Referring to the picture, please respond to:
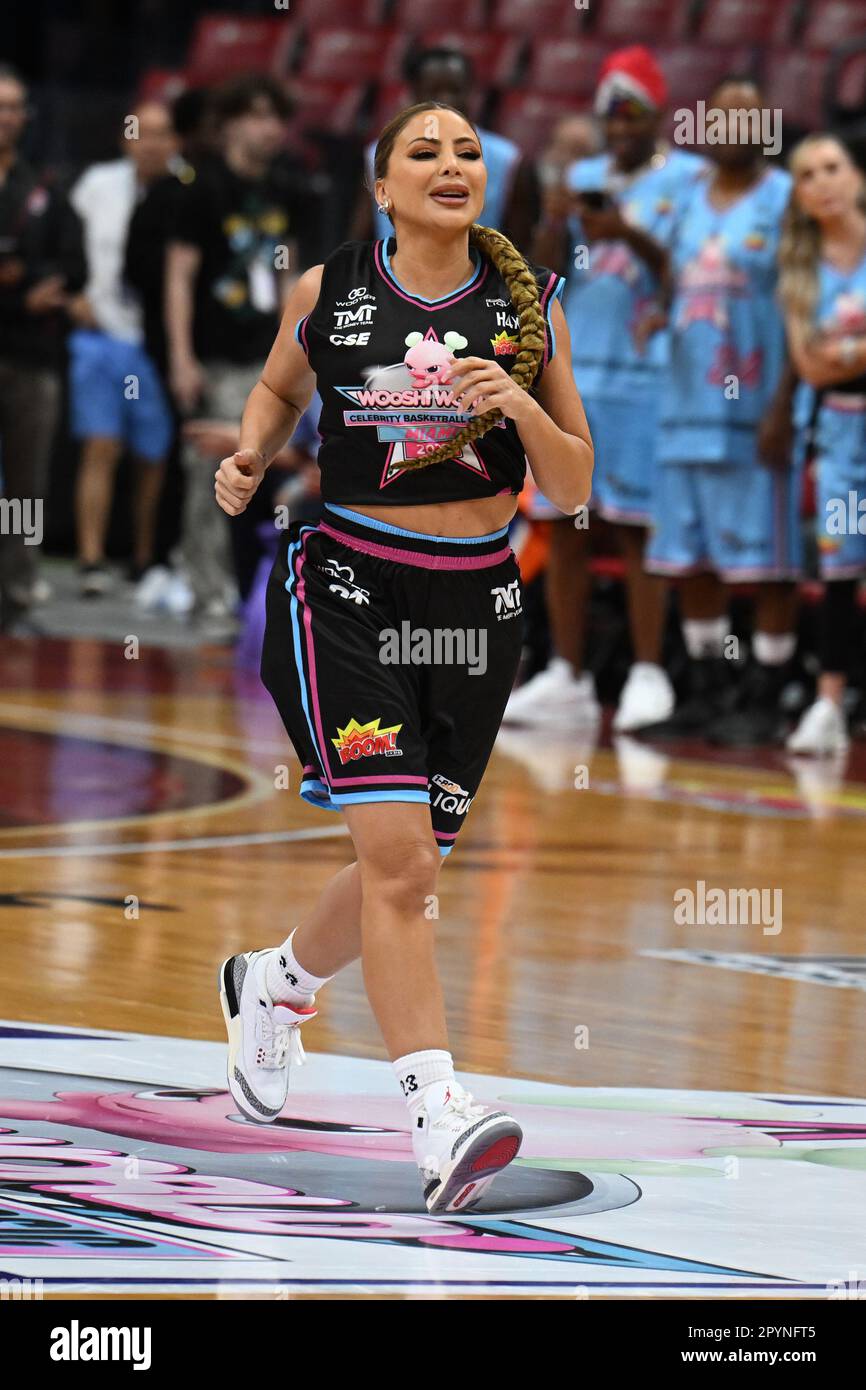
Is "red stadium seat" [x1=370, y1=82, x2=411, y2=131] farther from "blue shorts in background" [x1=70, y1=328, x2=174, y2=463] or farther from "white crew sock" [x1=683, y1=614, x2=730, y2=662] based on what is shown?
"white crew sock" [x1=683, y1=614, x2=730, y2=662]

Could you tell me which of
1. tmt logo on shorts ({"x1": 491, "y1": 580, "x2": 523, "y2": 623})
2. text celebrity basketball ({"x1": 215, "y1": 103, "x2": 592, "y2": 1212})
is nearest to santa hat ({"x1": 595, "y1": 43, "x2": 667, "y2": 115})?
text celebrity basketball ({"x1": 215, "y1": 103, "x2": 592, "y2": 1212})

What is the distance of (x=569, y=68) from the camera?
14.6 meters

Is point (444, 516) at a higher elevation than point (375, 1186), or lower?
higher

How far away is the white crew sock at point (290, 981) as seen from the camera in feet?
14.2

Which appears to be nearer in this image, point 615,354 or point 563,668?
point 615,354

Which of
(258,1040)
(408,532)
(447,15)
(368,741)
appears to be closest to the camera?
(368,741)

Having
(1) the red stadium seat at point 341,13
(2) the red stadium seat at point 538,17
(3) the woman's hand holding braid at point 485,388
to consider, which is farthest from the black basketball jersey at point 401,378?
(1) the red stadium seat at point 341,13

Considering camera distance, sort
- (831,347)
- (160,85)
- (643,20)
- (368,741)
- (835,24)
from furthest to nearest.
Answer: (160,85) < (643,20) < (835,24) < (831,347) < (368,741)

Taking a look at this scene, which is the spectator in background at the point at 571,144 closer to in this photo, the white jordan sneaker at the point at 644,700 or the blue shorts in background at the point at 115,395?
the white jordan sneaker at the point at 644,700

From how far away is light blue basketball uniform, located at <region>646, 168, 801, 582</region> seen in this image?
30.8ft

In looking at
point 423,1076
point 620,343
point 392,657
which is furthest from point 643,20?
point 423,1076

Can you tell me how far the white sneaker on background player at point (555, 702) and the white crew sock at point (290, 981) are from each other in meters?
5.82

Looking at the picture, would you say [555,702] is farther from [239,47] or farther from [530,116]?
[239,47]

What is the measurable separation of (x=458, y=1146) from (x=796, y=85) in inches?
410
